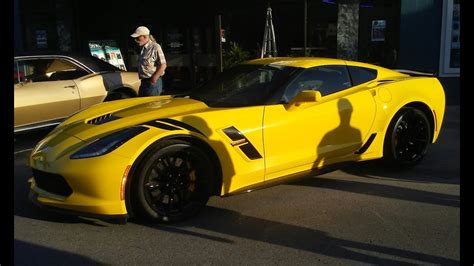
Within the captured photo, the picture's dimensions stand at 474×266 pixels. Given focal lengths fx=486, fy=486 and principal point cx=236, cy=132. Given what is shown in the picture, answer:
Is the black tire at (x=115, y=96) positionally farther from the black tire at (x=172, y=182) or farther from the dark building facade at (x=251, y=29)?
the black tire at (x=172, y=182)

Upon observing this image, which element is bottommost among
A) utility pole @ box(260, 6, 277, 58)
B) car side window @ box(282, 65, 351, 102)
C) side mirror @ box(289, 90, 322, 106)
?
side mirror @ box(289, 90, 322, 106)

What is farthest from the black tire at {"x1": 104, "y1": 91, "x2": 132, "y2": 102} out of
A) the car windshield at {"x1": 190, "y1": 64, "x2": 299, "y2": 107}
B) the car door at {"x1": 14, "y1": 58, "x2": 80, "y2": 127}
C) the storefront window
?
the storefront window

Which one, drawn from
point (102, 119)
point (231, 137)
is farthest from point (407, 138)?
point (102, 119)

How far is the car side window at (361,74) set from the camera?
203 inches

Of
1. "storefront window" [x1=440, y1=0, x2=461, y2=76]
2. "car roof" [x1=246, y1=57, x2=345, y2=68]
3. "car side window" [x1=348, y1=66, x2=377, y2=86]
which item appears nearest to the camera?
"car roof" [x1=246, y1=57, x2=345, y2=68]

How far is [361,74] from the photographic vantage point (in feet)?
17.2

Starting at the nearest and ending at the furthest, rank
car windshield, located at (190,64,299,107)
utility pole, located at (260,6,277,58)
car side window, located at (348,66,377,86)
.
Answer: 1. car windshield, located at (190,64,299,107)
2. car side window, located at (348,66,377,86)
3. utility pole, located at (260,6,277,58)

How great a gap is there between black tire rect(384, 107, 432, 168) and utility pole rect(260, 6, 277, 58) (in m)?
5.96

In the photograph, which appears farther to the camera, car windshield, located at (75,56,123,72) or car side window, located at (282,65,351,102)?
car windshield, located at (75,56,123,72)

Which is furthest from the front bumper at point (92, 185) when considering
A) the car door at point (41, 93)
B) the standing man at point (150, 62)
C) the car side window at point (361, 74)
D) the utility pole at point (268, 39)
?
the utility pole at point (268, 39)

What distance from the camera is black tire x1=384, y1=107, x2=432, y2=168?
527cm

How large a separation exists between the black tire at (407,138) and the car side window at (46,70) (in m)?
4.94

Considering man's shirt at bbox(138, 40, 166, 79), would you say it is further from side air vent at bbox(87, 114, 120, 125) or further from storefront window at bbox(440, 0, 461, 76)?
storefront window at bbox(440, 0, 461, 76)
